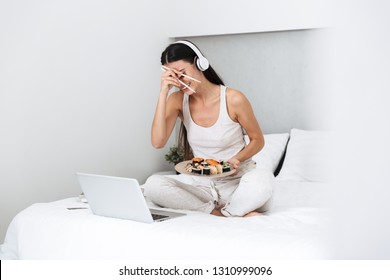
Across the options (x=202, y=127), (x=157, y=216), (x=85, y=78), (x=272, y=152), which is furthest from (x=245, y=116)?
(x=85, y=78)

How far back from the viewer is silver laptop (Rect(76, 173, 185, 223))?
195 centimetres

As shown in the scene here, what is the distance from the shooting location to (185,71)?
93.0 inches

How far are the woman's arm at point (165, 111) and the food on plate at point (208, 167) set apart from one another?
260 millimetres

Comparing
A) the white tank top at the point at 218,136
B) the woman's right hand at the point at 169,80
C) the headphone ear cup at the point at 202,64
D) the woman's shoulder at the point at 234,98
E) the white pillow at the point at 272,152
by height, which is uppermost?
the headphone ear cup at the point at 202,64

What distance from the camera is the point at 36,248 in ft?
7.07

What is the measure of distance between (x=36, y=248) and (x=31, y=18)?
1554 mm

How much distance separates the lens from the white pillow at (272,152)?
3.55 metres

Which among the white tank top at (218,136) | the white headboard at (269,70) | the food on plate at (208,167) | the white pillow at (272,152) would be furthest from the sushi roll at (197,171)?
the white headboard at (269,70)

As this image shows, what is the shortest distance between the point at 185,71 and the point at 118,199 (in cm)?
67

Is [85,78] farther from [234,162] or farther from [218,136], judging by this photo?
[234,162]

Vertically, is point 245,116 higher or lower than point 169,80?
lower

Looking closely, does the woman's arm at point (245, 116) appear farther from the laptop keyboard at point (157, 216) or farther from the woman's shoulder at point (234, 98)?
the laptop keyboard at point (157, 216)

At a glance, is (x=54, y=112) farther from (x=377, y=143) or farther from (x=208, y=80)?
(x=377, y=143)

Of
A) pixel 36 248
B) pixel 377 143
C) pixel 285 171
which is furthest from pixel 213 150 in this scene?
pixel 377 143
